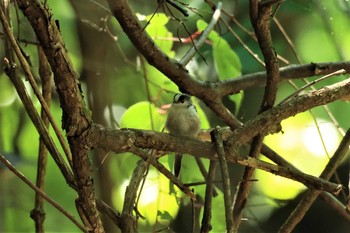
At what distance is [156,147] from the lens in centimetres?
105

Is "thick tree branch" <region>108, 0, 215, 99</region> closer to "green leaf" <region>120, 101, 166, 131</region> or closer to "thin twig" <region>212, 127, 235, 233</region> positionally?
"green leaf" <region>120, 101, 166, 131</region>

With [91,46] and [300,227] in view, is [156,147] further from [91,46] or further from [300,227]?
[300,227]

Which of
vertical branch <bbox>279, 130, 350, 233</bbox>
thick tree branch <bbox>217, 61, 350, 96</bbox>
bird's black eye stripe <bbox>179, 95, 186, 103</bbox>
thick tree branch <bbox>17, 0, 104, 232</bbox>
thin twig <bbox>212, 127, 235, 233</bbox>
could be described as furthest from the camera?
bird's black eye stripe <bbox>179, 95, 186, 103</bbox>

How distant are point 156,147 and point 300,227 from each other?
4.84 feet

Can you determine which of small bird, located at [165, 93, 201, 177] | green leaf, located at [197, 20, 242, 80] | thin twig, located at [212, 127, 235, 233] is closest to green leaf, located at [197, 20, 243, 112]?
green leaf, located at [197, 20, 242, 80]

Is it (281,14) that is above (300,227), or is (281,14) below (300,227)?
above

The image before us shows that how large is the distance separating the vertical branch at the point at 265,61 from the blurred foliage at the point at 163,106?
140 millimetres

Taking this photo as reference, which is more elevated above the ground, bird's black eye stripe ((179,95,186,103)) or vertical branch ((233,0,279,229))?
bird's black eye stripe ((179,95,186,103))

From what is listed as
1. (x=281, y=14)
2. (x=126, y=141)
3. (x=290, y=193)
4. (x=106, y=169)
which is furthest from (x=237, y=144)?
(x=281, y=14)

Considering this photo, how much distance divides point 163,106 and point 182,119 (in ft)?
0.50

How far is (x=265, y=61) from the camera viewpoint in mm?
1227

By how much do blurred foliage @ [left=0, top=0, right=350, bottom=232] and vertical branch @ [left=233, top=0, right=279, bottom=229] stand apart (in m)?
0.14

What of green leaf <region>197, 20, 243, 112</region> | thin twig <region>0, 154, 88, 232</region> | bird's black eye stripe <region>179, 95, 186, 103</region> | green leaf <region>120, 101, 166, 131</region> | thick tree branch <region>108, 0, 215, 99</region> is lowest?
thin twig <region>0, 154, 88, 232</region>

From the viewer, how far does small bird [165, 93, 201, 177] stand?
4.92 feet
